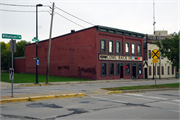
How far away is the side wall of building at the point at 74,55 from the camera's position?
110ft

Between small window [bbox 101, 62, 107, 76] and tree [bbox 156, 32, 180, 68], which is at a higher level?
tree [bbox 156, 32, 180, 68]

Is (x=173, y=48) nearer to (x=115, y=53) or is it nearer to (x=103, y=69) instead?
(x=103, y=69)

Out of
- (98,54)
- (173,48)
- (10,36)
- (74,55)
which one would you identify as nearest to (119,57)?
(98,54)

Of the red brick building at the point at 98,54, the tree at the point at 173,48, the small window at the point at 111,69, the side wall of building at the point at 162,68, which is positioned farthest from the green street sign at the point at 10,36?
the side wall of building at the point at 162,68

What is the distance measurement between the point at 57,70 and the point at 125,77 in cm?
1350

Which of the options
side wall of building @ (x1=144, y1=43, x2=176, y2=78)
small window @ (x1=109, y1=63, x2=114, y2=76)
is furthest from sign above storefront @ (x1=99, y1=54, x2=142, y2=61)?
side wall of building @ (x1=144, y1=43, x2=176, y2=78)

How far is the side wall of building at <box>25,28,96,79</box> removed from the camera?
33469mm

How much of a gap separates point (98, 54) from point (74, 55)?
5358 millimetres

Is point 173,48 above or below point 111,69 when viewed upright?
Answer: above

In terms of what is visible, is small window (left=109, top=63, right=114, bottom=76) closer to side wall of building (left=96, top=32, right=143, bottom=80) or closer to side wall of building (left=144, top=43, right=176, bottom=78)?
side wall of building (left=96, top=32, right=143, bottom=80)

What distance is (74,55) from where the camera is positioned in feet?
119

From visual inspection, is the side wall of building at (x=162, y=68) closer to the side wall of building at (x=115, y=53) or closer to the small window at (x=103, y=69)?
the side wall of building at (x=115, y=53)

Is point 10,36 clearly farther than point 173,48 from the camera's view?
No

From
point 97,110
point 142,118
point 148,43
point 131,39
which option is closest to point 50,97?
point 97,110
